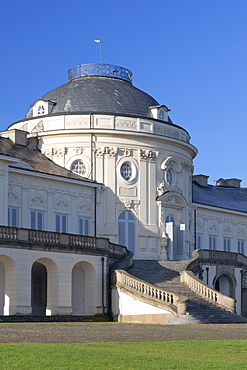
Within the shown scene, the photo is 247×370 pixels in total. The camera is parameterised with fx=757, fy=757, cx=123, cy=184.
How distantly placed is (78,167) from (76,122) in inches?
121

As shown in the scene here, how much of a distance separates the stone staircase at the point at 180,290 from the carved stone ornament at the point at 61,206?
5.71 meters

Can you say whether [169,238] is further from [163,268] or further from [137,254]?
[163,268]

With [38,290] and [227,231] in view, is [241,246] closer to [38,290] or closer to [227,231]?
[227,231]

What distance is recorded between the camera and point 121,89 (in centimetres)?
5441

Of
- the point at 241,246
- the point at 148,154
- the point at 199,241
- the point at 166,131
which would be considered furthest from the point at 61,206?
the point at 241,246

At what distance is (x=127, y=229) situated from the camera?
51.6 m

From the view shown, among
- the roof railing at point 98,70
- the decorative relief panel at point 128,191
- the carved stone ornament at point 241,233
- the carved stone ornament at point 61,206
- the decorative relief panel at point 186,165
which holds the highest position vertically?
the roof railing at point 98,70

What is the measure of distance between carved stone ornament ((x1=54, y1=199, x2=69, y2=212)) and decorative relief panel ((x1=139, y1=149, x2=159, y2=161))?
697 cm

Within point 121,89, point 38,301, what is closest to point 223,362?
point 38,301

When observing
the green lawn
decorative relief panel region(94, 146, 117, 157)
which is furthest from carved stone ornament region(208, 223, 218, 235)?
the green lawn

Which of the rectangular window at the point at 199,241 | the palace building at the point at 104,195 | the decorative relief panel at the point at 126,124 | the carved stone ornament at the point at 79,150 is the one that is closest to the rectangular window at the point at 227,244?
the rectangular window at the point at 199,241

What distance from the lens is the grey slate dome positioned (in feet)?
172

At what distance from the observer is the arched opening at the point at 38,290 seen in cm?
4459

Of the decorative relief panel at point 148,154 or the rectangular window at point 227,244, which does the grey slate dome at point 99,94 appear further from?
the rectangular window at point 227,244
